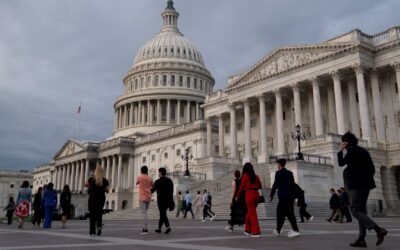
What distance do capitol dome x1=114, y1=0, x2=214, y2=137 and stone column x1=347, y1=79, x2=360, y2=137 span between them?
57.9 meters

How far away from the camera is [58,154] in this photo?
361ft

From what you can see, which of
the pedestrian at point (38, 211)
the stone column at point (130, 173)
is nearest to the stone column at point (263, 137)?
the pedestrian at point (38, 211)

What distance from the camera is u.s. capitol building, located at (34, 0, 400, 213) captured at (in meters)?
41.8

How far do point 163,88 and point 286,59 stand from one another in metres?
56.6

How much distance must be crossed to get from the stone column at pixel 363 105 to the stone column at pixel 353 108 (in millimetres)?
2657

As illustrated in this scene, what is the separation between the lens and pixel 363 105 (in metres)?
43.2

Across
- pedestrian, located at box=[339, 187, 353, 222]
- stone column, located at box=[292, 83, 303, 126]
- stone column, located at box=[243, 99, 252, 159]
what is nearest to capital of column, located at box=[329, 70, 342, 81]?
stone column, located at box=[292, 83, 303, 126]

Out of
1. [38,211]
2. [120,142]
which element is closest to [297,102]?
[38,211]

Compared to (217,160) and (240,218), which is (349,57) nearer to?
(217,160)

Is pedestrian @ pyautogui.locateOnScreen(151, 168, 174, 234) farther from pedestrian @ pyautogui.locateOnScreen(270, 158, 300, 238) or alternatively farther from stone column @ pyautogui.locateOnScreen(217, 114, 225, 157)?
stone column @ pyautogui.locateOnScreen(217, 114, 225, 157)

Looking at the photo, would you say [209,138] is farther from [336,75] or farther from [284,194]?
[284,194]

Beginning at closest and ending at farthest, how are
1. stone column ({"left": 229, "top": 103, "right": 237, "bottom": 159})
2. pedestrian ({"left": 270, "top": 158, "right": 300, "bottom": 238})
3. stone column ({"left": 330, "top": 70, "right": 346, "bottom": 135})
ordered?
pedestrian ({"left": 270, "top": 158, "right": 300, "bottom": 238}) → stone column ({"left": 330, "top": 70, "right": 346, "bottom": 135}) → stone column ({"left": 229, "top": 103, "right": 237, "bottom": 159})

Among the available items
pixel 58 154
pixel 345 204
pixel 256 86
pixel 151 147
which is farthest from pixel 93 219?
pixel 58 154

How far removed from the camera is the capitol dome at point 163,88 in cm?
10381
